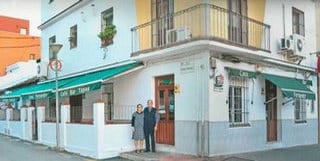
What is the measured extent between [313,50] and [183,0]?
8.31m

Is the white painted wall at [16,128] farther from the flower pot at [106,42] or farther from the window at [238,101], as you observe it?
the window at [238,101]

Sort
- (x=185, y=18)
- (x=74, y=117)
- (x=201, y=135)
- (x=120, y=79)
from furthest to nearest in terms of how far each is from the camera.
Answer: (x=74, y=117) < (x=120, y=79) < (x=185, y=18) < (x=201, y=135)

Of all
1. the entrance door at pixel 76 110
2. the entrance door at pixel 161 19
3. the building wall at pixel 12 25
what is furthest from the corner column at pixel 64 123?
the building wall at pixel 12 25

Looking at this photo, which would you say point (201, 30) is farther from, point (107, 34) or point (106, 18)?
point (106, 18)

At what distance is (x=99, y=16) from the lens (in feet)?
60.8

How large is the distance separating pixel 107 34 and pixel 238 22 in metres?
5.83

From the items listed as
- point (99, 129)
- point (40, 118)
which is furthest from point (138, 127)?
point (40, 118)

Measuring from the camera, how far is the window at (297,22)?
18400 mm

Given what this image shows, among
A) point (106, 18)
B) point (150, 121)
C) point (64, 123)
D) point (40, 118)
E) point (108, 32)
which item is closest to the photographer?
point (150, 121)

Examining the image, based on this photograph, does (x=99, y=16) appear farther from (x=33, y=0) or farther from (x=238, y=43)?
(x=238, y=43)

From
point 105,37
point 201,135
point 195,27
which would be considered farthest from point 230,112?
point 105,37

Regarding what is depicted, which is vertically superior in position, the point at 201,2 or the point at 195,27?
the point at 201,2

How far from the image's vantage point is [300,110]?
734 inches

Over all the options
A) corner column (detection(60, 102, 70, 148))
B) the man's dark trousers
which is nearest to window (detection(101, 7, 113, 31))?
corner column (detection(60, 102, 70, 148))
